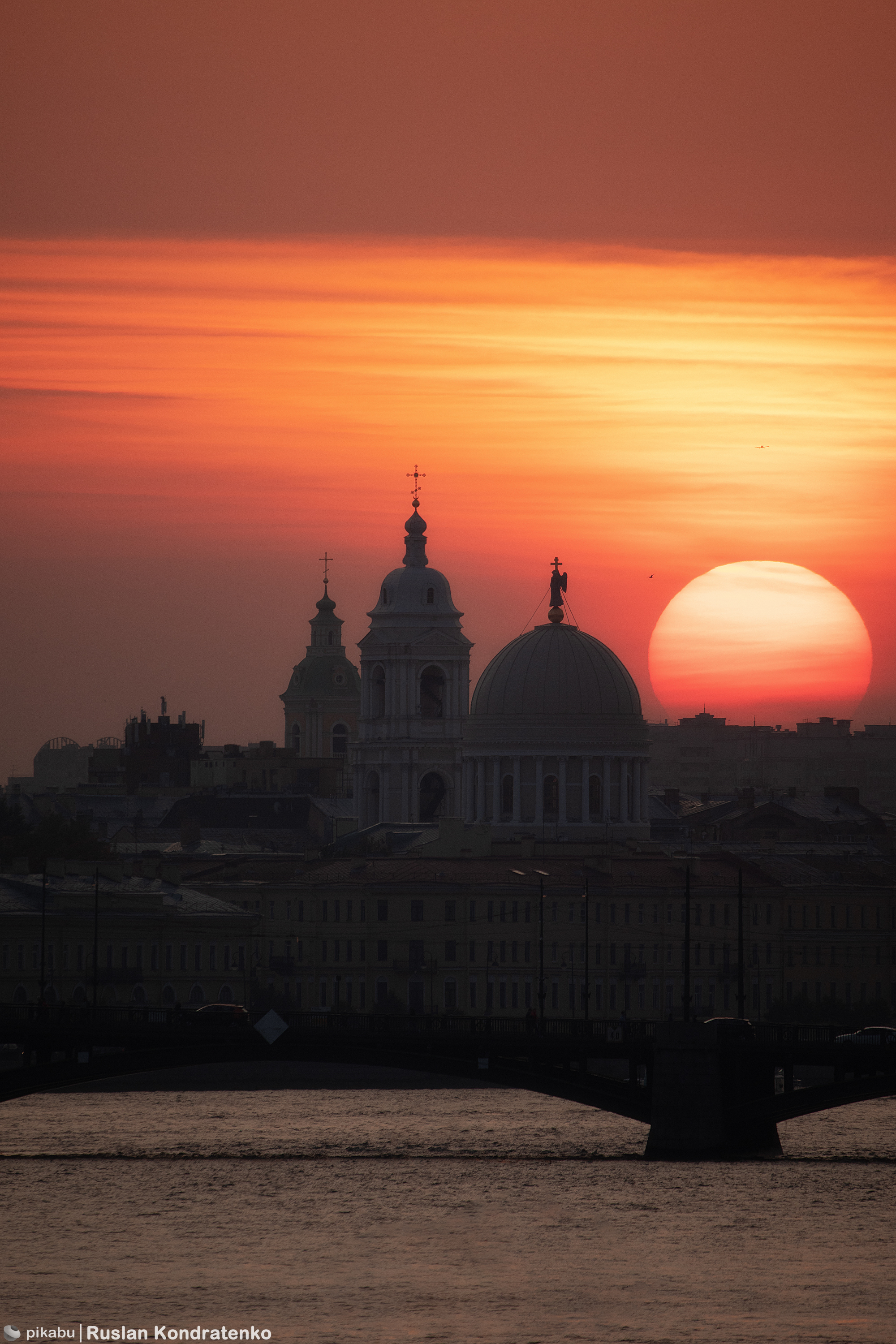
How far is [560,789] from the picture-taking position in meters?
140

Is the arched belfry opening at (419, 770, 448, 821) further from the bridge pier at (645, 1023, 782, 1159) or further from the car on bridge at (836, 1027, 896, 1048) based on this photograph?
the bridge pier at (645, 1023, 782, 1159)

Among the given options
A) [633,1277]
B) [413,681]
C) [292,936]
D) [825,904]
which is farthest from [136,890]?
[633,1277]

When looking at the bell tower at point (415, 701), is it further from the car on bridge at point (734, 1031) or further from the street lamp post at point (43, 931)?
the car on bridge at point (734, 1031)

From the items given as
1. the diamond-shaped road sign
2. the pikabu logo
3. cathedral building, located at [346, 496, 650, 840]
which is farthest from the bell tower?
the pikabu logo

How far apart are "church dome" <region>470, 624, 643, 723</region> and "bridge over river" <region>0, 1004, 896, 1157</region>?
208ft

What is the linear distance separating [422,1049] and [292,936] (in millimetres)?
42420

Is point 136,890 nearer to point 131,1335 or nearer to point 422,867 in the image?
point 422,867

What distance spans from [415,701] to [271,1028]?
81.7 metres

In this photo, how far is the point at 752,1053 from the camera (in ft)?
242

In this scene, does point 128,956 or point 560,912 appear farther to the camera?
point 560,912

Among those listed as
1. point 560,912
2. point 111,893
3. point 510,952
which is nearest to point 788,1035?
point 111,893

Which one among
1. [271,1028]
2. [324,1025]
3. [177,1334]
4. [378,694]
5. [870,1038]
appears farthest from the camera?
[378,694]

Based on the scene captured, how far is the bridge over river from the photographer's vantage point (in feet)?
240

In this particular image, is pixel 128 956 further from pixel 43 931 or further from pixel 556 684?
pixel 556 684
